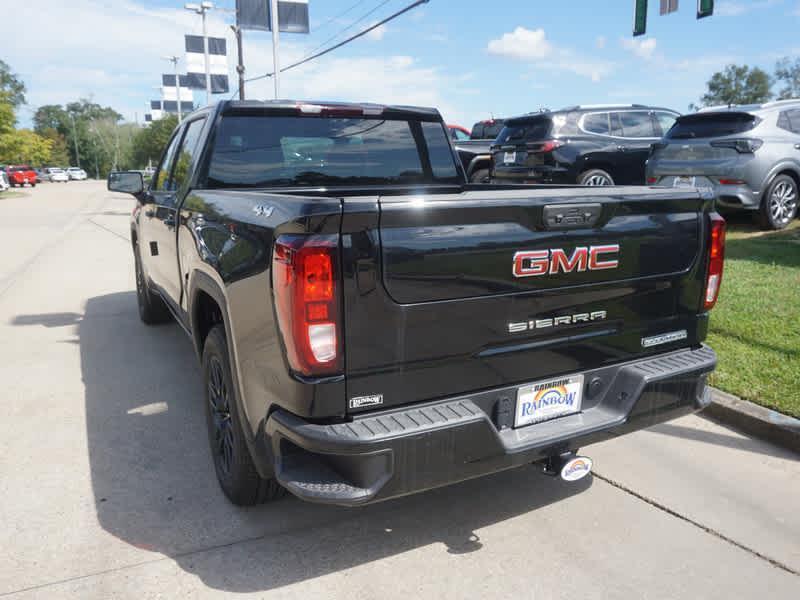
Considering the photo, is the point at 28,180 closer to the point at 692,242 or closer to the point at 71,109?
the point at 692,242

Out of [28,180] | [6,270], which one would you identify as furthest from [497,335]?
[28,180]

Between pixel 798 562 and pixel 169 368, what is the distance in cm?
439

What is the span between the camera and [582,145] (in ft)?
36.1

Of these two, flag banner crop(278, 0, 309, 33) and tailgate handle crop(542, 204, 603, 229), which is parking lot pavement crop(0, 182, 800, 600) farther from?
flag banner crop(278, 0, 309, 33)

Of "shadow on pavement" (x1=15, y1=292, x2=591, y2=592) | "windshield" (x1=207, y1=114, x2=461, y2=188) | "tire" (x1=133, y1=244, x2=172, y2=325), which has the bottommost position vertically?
"shadow on pavement" (x1=15, y1=292, x2=591, y2=592)

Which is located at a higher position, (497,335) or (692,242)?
(692,242)

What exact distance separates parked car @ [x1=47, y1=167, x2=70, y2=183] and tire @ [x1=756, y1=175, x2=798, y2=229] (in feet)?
278

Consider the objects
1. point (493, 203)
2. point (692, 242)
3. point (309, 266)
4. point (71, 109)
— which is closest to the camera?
point (309, 266)

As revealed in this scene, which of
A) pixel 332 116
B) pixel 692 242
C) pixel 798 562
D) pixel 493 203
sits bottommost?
pixel 798 562

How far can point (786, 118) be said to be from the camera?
920 centimetres

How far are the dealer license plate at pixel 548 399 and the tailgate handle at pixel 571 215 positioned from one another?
0.64 metres

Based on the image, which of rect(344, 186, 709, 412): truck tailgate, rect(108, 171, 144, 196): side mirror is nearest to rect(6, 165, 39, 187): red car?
rect(108, 171, 144, 196): side mirror

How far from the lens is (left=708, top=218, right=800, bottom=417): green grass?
4.25m

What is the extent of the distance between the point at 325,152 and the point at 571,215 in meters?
1.89
